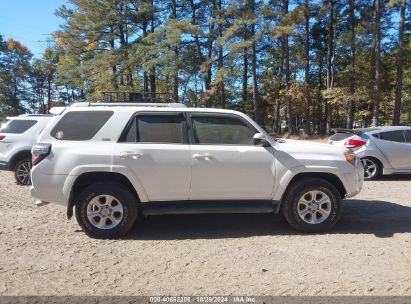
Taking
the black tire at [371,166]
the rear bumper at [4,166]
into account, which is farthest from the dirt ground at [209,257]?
the black tire at [371,166]

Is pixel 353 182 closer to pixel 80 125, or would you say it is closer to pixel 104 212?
pixel 104 212

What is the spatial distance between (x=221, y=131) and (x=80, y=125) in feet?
6.48

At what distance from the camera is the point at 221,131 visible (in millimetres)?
6137

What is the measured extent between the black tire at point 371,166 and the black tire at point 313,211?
534cm

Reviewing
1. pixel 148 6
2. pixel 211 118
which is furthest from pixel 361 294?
pixel 148 6

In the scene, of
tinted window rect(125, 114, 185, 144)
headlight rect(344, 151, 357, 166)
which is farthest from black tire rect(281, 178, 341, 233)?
tinted window rect(125, 114, 185, 144)

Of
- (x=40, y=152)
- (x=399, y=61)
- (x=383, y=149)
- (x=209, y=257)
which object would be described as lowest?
(x=209, y=257)

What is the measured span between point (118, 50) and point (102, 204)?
1308 inches

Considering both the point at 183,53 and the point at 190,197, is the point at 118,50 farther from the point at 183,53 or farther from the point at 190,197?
the point at 190,197

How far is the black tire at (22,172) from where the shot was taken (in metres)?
10.4

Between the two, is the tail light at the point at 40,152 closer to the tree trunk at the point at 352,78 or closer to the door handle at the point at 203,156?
the door handle at the point at 203,156

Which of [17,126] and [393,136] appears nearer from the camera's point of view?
[17,126]

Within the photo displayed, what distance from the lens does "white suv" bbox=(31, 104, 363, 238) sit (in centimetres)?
578

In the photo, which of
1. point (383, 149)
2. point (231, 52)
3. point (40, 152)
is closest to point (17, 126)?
point (40, 152)
